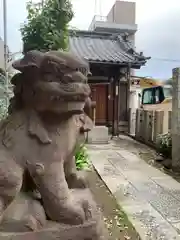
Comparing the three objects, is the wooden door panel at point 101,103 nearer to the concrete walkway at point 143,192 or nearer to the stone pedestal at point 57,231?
the concrete walkway at point 143,192

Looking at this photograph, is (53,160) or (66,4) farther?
(66,4)

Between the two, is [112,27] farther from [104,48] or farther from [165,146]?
[165,146]

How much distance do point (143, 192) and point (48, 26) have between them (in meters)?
2.94

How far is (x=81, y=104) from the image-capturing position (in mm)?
1342

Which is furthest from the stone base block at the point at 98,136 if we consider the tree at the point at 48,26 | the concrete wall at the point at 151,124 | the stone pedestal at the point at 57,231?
the stone pedestal at the point at 57,231

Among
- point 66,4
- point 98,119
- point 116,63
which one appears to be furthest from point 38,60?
point 98,119

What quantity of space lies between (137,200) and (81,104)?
3.28 meters

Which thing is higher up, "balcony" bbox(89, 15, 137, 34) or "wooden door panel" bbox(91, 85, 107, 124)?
"balcony" bbox(89, 15, 137, 34)

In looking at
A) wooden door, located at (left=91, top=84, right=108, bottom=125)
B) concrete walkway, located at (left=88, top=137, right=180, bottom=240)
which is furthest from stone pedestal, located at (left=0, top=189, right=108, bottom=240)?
wooden door, located at (left=91, top=84, right=108, bottom=125)

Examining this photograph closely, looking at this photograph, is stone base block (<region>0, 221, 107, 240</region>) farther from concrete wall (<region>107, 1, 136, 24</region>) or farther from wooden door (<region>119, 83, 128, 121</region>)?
concrete wall (<region>107, 1, 136, 24</region>)

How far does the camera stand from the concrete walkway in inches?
132

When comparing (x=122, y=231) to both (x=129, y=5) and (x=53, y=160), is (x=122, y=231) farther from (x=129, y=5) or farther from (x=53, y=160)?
(x=129, y=5)

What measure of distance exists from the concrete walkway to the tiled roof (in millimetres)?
4903

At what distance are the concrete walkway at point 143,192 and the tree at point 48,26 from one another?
8.15ft
